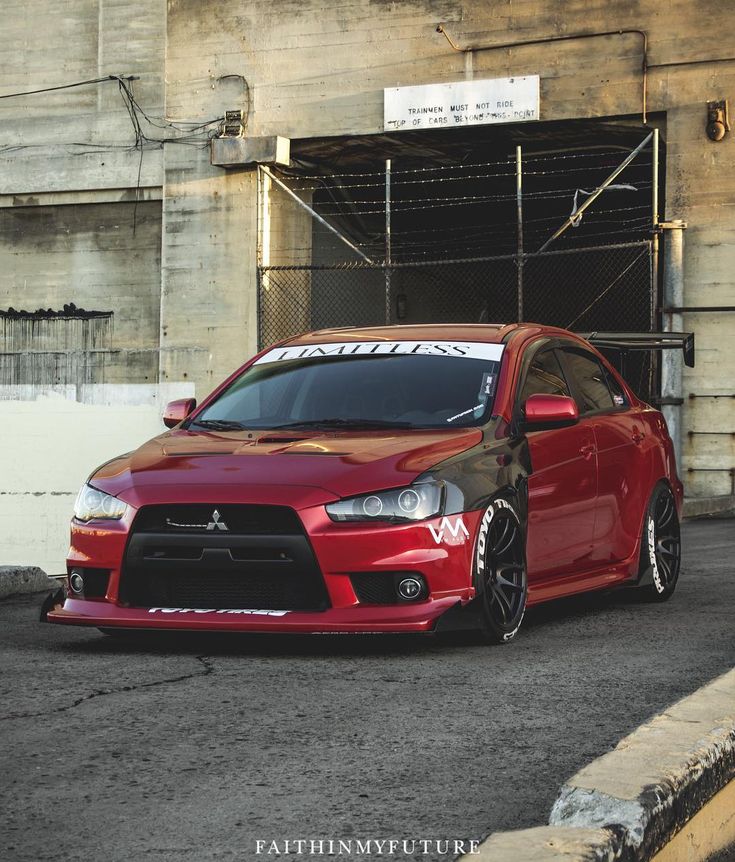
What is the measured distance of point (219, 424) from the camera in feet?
25.6

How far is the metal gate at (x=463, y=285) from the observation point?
897 inches

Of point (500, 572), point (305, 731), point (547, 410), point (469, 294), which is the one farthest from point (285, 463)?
point (469, 294)

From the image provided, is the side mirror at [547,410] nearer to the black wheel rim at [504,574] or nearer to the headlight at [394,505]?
the black wheel rim at [504,574]

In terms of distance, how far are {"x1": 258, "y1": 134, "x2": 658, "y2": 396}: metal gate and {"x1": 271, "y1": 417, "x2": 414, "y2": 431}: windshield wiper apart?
14.3 meters

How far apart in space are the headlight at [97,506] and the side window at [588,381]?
2758 millimetres

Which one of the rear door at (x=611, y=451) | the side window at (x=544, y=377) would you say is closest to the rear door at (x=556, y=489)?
the side window at (x=544, y=377)

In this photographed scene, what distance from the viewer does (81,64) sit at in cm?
2689

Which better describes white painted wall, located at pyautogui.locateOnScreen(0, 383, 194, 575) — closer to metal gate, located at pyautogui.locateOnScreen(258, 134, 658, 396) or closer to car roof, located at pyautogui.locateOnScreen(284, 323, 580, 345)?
metal gate, located at pyautogui.locateOnScreen(258, 134, 658, 396)

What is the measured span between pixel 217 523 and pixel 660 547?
3.40 m

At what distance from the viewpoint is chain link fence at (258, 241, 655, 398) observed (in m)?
25.1

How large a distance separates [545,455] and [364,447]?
3.79ft

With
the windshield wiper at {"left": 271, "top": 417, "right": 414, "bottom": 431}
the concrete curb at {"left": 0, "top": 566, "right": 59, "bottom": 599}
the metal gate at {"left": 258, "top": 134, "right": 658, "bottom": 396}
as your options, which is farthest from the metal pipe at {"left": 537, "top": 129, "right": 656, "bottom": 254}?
the windshield wiper at {"left": 271, "top": 417, "right": 414, "bottom": 431}

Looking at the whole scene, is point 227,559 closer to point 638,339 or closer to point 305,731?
point 305,731

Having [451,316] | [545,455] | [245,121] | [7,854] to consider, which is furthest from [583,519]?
[451,316]
